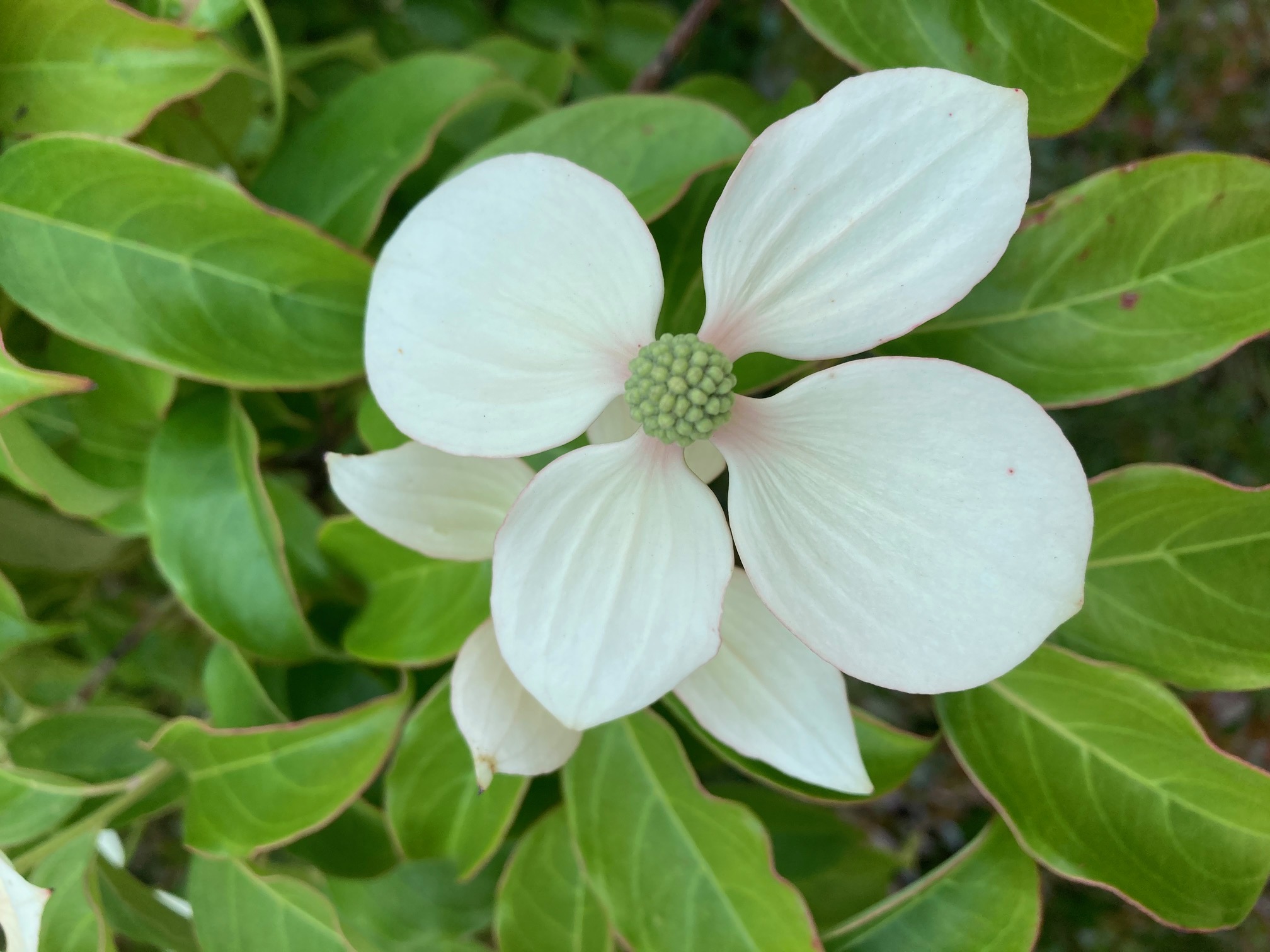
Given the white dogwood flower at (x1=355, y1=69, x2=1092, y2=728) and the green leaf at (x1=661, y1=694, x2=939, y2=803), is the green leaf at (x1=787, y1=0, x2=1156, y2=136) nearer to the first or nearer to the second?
→ the white dogwood flower at (x1=355, y1=69, x2=1092, y2=728)

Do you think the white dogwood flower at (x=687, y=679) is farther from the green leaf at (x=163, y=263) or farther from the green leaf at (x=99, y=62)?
the green leaf at (x=99, y=62)

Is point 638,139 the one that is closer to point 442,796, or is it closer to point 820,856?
point 442,796

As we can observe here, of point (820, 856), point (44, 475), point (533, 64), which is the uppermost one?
point (533, 64)

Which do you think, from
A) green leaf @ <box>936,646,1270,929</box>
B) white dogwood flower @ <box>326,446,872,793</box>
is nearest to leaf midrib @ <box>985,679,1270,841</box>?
green leaf @ <box>936,646,1270,929</box>

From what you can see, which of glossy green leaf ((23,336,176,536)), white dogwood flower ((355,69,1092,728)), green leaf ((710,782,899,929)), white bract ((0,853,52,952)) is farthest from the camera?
green leaf ((710,782,899,929))

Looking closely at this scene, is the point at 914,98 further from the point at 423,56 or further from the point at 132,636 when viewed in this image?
the point at 132,636

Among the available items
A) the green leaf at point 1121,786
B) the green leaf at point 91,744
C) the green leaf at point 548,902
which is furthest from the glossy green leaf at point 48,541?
the green leaf at point 1121,786

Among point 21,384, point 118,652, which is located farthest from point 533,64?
point 118,652

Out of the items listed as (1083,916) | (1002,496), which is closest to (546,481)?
(1002,496)
